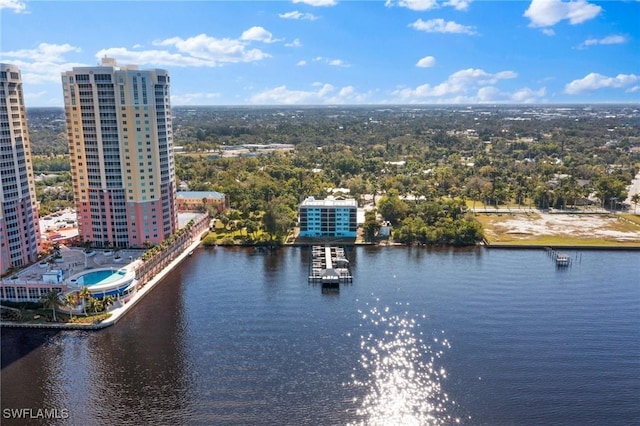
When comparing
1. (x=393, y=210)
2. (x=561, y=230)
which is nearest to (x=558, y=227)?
(x=561, y=230)

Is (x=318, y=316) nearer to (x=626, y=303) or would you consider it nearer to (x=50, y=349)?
(x=50, y=349)

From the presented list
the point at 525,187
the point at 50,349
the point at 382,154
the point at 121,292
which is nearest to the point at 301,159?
the point at 382,154

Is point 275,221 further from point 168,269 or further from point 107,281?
point 107,281

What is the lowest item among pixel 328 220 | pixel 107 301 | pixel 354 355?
pixel 354 355

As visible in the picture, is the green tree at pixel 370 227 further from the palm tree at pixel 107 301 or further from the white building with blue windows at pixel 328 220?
the palm tree at pixel 107 301

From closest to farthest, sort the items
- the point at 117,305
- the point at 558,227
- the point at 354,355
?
the point at 354,355 → the point at 117,305 → the point at 558,227
